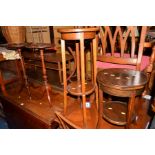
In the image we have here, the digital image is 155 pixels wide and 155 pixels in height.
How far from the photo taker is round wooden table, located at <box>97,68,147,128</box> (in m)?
0.98

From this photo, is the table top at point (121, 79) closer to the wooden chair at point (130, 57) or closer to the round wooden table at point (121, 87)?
the round wooden table at point (121, 87)

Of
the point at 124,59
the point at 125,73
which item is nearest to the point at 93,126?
the point at 125,73

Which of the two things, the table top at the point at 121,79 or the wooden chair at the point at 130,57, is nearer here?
the table top at the point at 121,79

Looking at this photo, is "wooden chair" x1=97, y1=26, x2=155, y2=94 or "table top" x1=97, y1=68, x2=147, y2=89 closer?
"table top" x1=97, y1=68, x2=147, y2=89

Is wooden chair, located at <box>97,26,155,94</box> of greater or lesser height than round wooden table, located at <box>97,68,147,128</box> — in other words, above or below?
above

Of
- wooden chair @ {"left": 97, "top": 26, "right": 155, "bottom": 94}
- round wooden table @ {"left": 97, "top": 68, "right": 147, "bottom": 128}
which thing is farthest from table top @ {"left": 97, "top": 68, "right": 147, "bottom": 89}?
wooden chair @ {"left": 97, "top": 26, "right": 155, "bottom": 94}

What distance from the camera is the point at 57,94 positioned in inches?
87.0

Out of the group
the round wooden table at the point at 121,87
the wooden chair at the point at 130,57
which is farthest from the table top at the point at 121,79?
the wooden chair at the point at 130,57

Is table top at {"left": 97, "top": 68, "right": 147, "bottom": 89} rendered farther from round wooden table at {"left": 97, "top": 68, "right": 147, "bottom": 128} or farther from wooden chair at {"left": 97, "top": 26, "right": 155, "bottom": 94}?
wooden chair at {"left": 97, "top": 26, "right": 155, "bottom": 94}

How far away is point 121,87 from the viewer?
0.97 meters

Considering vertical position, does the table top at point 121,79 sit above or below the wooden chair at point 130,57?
below

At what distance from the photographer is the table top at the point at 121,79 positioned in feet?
3.24
